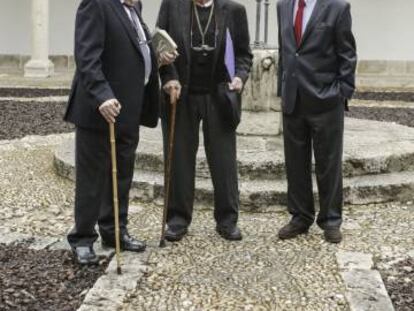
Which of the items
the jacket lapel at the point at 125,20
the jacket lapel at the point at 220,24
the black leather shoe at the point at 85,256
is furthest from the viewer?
the jacket lapel at the point at 220,24

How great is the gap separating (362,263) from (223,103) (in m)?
1.20

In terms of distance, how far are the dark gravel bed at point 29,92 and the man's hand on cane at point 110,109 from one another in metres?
8.86

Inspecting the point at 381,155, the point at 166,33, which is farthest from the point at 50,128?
the point at 166,33

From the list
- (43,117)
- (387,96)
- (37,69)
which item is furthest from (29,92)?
(387,96)

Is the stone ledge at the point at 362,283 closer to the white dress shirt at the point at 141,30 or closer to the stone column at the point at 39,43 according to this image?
the white dress shirt at the point at 141,30

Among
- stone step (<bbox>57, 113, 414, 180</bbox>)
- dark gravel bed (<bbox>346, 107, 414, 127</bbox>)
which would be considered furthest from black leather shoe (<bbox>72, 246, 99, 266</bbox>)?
dark gravel bed (<bbox>346, 107, 414, 127</bbox>)

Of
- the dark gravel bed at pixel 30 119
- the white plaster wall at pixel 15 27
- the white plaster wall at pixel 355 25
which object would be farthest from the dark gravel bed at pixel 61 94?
the white plaster wall at pixel 15 27

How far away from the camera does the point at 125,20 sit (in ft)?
12.9

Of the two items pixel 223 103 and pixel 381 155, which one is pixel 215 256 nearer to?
pixel 223 103

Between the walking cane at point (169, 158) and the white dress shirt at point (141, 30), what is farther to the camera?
the walking cane at point (169, 158)

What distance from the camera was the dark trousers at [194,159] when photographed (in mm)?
4473

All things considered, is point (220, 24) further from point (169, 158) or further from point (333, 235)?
point (333, 235)

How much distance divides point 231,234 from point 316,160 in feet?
2.24

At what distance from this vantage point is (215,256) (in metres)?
4.27
